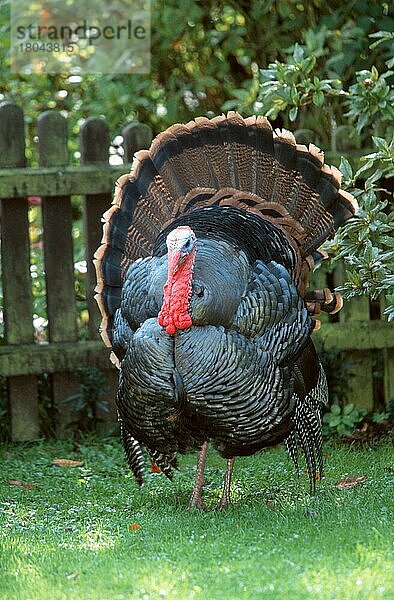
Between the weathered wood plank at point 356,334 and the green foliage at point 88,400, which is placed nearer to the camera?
the green foliage at point 88,400

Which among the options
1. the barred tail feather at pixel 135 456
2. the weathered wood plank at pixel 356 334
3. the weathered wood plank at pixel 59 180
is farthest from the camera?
the weathered wood plank at pixel 356 334

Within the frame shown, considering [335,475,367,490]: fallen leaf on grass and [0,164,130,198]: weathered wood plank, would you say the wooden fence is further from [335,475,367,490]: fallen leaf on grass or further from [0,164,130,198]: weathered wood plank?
[335,475,367,490]: fallen leaf on grass

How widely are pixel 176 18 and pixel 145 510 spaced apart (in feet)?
13.0

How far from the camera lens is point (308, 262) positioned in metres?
5.97

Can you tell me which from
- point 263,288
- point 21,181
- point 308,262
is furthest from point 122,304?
point 21,181

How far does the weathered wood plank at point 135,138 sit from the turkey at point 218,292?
132cm

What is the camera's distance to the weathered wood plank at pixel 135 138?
7207 millimetres

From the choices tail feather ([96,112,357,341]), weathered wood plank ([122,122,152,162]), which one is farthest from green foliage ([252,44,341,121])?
weathered wood plank ([122,122,152,162])

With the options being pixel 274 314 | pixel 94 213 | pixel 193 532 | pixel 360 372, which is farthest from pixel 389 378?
pixel 193 532

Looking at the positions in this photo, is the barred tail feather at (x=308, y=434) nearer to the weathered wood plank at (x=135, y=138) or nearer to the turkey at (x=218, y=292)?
the turkey at (x=218, y=292)

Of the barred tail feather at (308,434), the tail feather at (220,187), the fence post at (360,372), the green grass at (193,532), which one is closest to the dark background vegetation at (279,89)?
the fence post at (360,372)

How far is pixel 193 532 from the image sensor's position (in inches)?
194

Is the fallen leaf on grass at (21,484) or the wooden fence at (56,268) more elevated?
the wooden fence at (56,268)

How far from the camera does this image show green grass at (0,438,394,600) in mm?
4043
